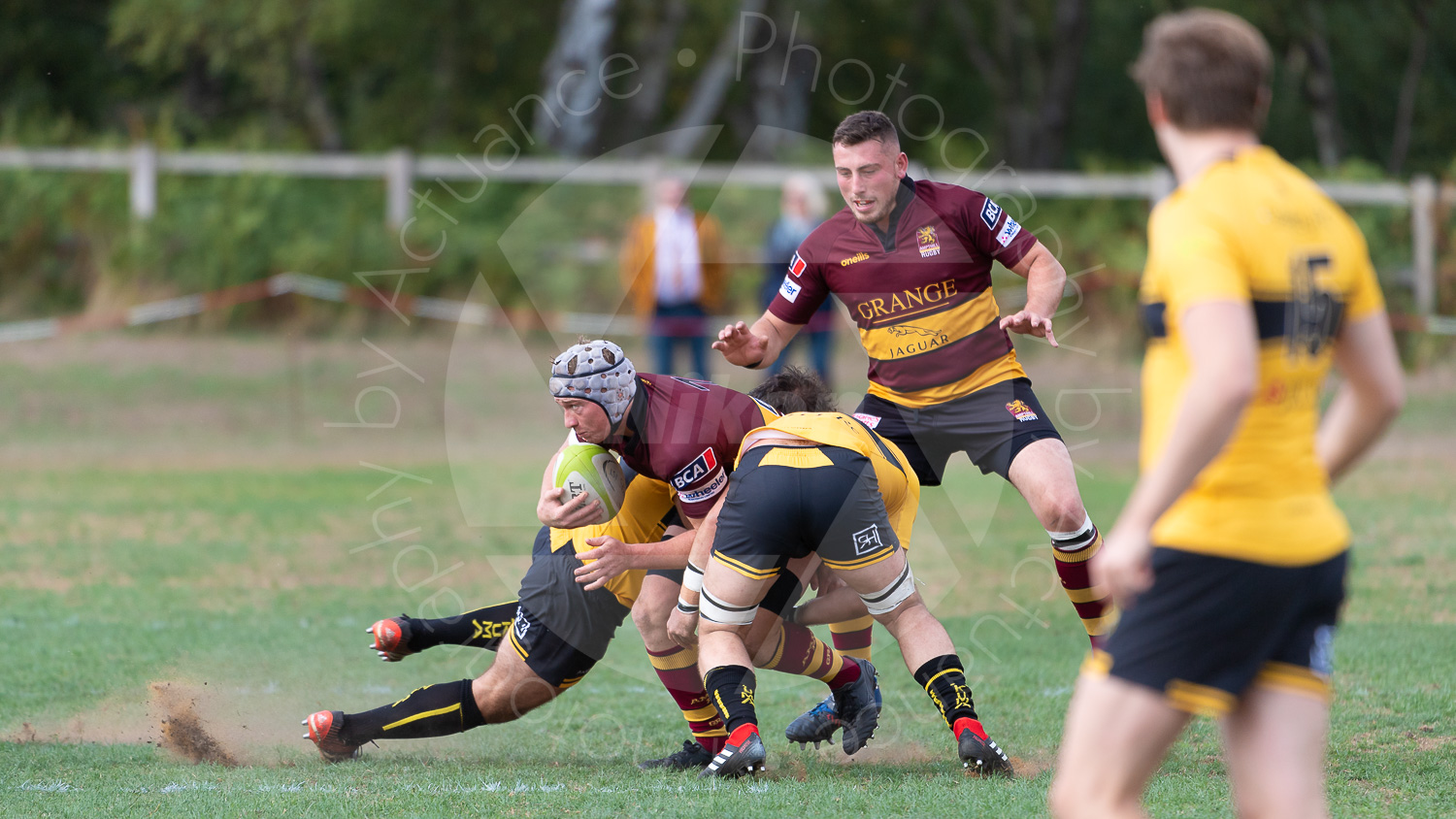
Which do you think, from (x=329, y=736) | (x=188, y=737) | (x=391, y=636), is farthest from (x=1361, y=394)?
(x=188, y=737)

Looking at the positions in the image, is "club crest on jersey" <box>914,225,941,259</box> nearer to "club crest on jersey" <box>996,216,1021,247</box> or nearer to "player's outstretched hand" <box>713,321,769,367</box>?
"club crest on jersey" <box>996,216,1021,247</box>

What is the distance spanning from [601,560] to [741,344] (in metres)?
1.19

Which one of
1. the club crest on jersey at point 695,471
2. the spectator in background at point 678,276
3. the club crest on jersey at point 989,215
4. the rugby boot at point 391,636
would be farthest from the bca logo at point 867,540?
the spectator in background at point 678,276

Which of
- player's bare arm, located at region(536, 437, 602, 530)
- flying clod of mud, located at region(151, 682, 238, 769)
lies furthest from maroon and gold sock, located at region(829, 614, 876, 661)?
flying clod of mud, located at region(151, 682, 238, 769)

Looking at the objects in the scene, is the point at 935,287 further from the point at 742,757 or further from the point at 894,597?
the point at 742,757

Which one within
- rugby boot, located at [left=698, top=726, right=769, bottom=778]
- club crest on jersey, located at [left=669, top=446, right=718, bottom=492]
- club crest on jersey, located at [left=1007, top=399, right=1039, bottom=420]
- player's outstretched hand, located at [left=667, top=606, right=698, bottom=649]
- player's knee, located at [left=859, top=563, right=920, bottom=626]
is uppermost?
club crest on jersey, located at [left=1007, top=399, right=1039, bottom=420]

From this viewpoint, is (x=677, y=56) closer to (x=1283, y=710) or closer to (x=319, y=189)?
(x=319, y=189)

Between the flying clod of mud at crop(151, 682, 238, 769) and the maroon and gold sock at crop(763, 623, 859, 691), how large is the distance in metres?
1.95

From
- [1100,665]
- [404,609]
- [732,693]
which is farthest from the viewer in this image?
[404,609]

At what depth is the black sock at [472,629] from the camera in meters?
5.22

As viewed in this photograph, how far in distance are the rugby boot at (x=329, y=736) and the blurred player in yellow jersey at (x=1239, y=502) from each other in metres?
3.17

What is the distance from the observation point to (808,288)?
5.69 m

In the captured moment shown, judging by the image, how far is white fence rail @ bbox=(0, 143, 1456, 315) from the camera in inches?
618

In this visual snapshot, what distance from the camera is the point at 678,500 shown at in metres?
4.70
